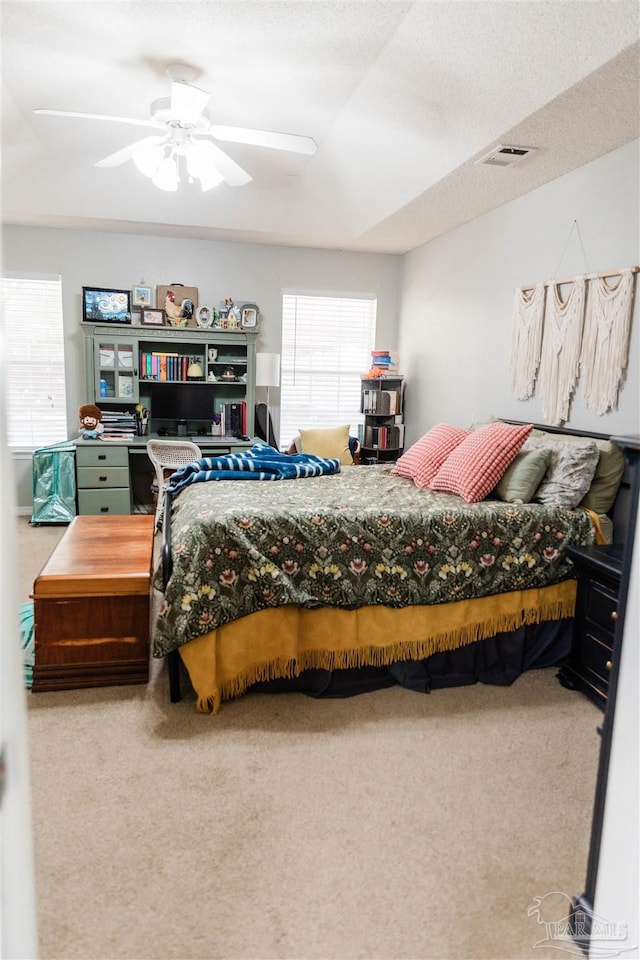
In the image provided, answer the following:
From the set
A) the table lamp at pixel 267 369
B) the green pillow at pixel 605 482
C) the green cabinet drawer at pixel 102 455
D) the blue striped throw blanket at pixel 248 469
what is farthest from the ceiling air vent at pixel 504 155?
the green cabinet drawer at pixel 102 455

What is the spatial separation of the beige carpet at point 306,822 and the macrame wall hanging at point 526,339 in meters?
2.01

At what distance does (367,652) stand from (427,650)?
0.93ft

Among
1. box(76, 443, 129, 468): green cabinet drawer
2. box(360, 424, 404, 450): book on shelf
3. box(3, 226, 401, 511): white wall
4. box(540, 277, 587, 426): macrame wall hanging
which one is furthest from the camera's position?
box(360, 424, 404, 450): book on shelf

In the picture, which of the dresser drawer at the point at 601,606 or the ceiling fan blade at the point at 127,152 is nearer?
the dresser drawer at the point at 601,606

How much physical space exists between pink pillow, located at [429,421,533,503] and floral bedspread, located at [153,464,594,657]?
0.48 ft

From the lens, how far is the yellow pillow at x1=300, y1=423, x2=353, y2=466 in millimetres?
5234

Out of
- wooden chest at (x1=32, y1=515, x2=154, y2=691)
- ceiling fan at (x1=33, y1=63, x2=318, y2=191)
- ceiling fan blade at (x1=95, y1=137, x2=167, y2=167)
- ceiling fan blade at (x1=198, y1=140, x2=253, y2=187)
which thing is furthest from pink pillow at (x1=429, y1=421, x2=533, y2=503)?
ceiling fan blade at (x1=95, y1=137, x2=167, y2=167)

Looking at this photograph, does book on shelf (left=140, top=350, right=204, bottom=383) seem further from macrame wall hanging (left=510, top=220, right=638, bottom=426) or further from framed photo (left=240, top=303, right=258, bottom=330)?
macrame wall hanging (left=510, top=220, right=638, bottom=426)

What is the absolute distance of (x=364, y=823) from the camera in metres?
1.95

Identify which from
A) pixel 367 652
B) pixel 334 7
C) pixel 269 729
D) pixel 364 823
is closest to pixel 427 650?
pixel 367 652

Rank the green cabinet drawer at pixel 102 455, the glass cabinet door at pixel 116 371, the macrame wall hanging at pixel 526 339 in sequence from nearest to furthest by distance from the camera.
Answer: the macrame wall hanging at pixel 526 339
the green cabinet drawer at pixel 102 455
the glass cabinet door at pixel 116 371

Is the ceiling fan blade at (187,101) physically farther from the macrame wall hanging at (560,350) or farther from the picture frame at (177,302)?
the picture frame at (177,302)

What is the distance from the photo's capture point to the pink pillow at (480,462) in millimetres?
3186

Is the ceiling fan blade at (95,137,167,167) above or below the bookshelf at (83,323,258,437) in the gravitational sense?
above
